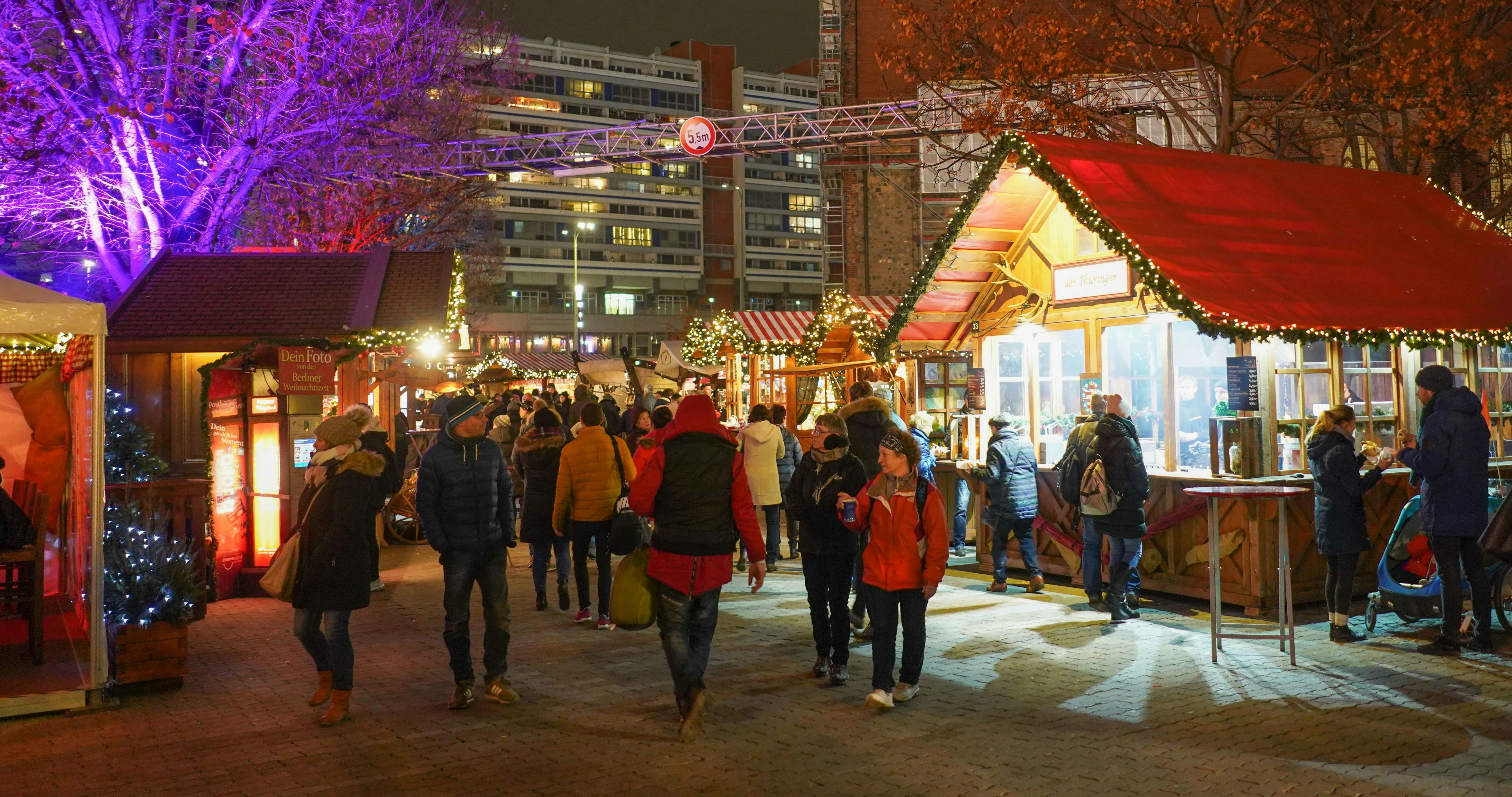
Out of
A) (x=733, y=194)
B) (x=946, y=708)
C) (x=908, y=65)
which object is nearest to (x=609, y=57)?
(x=733, y=194)

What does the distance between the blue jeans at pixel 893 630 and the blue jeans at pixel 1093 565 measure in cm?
322

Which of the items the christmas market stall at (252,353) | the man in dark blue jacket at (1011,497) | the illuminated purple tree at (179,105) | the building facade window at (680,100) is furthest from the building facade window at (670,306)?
the man in dark blue jacket at (1011,497)

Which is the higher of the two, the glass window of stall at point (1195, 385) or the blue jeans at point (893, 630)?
the glass window of stall at point (1195, 385)

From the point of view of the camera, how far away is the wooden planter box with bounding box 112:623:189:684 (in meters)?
6.94

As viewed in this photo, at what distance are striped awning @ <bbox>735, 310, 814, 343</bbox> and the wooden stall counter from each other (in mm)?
15408

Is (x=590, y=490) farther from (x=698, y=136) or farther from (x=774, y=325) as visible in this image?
(x=698, y=136)

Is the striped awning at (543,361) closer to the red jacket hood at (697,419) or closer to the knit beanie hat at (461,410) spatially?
the knit beanie hat at (461,410)

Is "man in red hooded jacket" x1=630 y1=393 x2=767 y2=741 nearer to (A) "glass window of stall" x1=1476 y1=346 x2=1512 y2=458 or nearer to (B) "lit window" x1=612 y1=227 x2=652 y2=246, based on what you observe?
(A) "glass window of stall" x1=1476 y1=346 x2=1512 y2=458

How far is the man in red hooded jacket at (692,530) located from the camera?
5.91 metres

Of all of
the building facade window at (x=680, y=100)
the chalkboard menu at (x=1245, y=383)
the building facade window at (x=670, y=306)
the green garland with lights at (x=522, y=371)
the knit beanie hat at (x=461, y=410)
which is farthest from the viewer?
the building facade window at (x=680, y=100)

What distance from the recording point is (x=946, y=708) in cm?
628

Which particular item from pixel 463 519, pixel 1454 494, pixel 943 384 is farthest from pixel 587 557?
pixel 1454 494

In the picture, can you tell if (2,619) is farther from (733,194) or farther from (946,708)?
(733,194)

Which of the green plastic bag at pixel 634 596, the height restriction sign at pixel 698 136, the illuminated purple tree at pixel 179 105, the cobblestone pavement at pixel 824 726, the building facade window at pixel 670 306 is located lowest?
the cobblestone pavement at pixel 824 726
